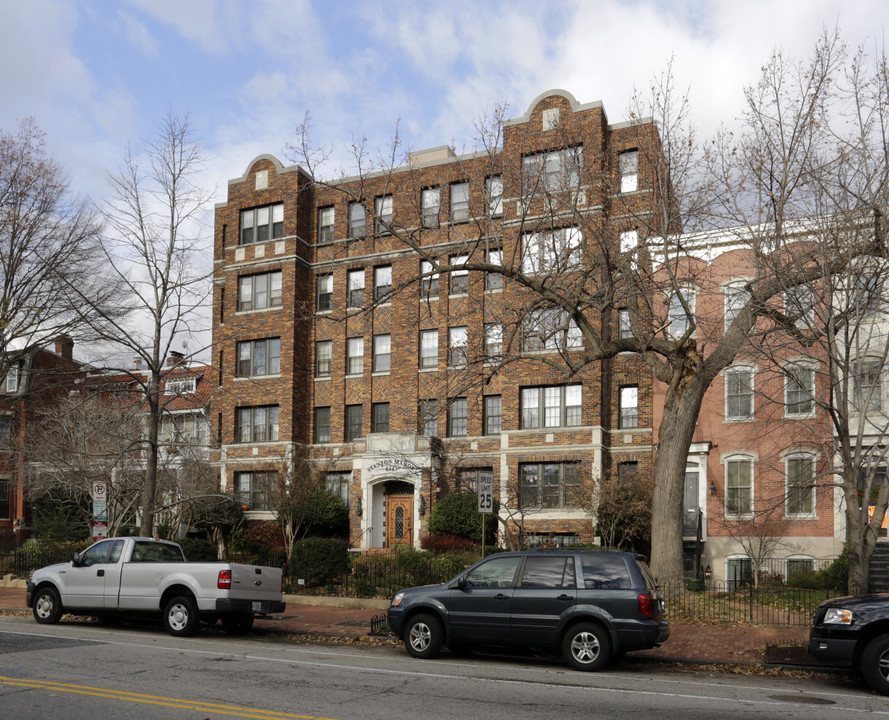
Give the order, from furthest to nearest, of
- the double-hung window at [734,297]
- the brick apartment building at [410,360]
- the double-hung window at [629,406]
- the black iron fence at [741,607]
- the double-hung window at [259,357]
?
1. the double-hung window at [259,357]
2. the double-hung window at [629,406]
3. the brick apartment building at [410,360]
4. the double-hung window at [734,297]
5. the black iron fence at [741,607]

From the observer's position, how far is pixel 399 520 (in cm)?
3462

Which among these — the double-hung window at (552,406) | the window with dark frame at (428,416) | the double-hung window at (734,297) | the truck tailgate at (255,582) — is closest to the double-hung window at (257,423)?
the window with dark frame at (428,416)

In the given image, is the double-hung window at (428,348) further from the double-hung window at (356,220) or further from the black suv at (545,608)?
the black suv at (545,608)

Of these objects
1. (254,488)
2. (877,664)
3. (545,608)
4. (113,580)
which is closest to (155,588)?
(113,580)

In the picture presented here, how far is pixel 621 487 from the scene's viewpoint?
2817cm

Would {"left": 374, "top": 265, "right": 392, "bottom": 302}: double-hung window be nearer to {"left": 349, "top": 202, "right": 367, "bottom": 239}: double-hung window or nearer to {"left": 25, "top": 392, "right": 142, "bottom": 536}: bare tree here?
{"left": 349, "top": 202, "right": 367, "bottom": 239}: double-hung window

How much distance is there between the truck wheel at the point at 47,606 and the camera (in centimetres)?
1675

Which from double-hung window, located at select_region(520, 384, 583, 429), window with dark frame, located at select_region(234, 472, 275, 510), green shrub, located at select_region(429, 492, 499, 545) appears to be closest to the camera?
green shrub, located at select_region(429, 492, 499, 545)

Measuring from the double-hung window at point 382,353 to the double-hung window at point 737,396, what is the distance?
13.7 meters

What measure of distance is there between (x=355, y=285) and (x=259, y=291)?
4.50m

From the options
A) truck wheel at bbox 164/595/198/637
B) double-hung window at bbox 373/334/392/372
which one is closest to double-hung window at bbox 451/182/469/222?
double-hung window at bbox 373/334/392/372

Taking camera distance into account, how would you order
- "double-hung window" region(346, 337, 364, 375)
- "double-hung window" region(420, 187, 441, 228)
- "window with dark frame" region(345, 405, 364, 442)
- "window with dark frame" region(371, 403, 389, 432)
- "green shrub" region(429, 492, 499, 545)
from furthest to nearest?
1. "double-hung window" region(346, 337, 364, 375)
2. "window with dark frame" region(345, 405, 364, 442)
3. "window with dark frame" region(371, 403, 389, 432)
4. "double-hung window" region(420, 187, 441, 228)
5. "green shrub" region(429, 492, 499, 545)

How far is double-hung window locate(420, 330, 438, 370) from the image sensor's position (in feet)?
117

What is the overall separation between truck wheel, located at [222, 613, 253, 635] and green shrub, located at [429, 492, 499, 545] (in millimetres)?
15150
